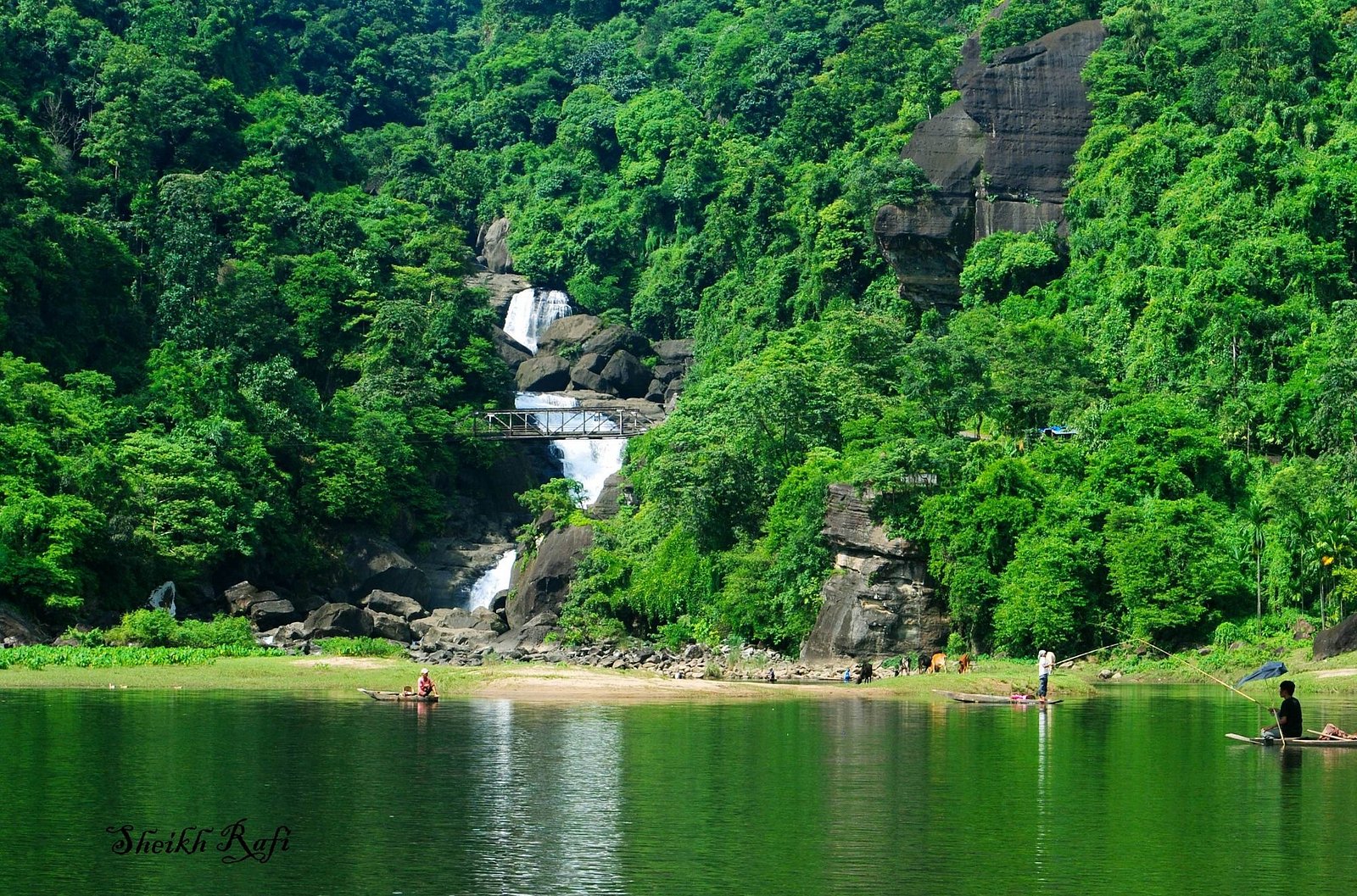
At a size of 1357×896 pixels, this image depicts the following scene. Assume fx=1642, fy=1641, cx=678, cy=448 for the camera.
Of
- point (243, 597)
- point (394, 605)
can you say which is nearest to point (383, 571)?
point (394, 605)

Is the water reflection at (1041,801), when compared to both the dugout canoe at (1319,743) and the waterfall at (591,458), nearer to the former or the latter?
the dugout canoe at (1319,743)

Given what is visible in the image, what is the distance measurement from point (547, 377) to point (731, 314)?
9999 mm

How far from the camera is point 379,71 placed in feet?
373

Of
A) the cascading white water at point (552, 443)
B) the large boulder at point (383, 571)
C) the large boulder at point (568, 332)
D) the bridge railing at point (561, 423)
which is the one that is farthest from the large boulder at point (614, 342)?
the large boulder at point (383, 571)

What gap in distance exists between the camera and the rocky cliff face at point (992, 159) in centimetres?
7638

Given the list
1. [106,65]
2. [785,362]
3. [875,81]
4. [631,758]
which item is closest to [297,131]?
[106,65]

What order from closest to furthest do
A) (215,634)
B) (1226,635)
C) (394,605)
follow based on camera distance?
(1226,635)
(215,634)
(394,605)

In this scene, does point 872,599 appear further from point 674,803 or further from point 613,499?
point 674,803

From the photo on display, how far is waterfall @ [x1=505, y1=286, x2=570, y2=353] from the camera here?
9100 centimetres

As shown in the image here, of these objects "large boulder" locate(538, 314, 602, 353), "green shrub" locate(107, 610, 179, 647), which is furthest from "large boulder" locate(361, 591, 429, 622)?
"large boulder" locate(538, 314, 602, 353)

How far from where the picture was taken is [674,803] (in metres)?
24.0

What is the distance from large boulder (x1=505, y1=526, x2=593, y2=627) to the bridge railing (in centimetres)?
1043

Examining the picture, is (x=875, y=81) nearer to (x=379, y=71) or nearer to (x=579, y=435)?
(x=579, y=435)

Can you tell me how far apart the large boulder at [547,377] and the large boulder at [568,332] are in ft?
3.98
